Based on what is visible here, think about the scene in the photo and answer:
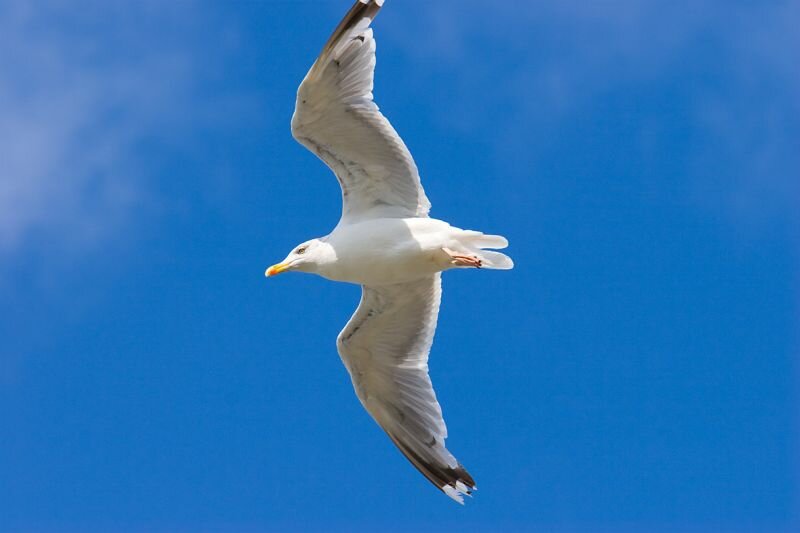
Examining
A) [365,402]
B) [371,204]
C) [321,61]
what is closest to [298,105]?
[321,61]

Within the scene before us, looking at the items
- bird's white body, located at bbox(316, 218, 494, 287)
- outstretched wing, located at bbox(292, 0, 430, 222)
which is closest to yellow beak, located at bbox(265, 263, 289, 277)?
bird's white body, located at bbox(316, 218, 494, 287)

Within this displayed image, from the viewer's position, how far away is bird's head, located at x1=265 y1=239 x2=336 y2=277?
32.8ft

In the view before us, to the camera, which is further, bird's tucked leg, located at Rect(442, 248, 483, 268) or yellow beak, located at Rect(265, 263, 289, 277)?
yellow beak, located at Rect(265, 263, 289, 277)

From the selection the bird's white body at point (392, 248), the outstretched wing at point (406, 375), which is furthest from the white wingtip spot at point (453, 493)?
the bird's white body at point (392, 248)

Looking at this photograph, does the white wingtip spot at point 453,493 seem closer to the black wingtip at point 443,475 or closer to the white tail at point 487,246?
the black wingtip at point 443,475

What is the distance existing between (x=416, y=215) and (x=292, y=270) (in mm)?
1015

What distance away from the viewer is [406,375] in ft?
35.8

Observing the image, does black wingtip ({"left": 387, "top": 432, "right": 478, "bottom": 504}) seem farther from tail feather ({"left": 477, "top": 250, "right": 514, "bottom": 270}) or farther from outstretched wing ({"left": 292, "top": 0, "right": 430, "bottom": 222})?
outstretched wing ({"left": 292, "top": 0, "right": 430, "bottom": 222})

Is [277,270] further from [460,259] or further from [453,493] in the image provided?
[453,493]

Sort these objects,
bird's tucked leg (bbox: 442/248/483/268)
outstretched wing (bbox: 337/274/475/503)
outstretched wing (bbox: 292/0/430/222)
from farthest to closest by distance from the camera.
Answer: outstretched wing (bbox: 337/274/475/503), bird's tucked leg (bbox: 442/248/483/268), outstretched wing (bbox: 292/0/430/222)

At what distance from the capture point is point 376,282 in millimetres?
10117

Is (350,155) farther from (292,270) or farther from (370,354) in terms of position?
(370,354)

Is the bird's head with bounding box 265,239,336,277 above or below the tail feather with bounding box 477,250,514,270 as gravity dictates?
below

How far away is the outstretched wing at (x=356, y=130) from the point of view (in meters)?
9.57
